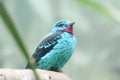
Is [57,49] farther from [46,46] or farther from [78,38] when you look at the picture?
[78,38]

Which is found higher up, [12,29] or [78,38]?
[12,29]

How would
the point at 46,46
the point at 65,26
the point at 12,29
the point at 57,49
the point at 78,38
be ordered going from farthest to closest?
1. the point at 78,38
2. the point at 65,26
3. the point at 46,46
4. the point at 57,49
5. the point at 12,29

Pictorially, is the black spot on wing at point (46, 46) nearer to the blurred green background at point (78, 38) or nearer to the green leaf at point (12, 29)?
the blurred green background at point (78, 38)

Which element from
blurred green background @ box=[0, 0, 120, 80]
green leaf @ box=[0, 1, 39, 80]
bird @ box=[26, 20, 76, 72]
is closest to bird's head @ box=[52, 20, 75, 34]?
bird @ box=[26, 20, 76, 72]

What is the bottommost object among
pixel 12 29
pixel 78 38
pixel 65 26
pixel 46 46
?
pixel 78 38

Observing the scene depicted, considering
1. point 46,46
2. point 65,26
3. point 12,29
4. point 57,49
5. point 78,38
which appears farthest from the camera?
point 78,38

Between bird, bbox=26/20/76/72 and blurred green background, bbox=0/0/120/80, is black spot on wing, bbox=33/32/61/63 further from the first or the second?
blurred green background, bbox=0/0/120/80

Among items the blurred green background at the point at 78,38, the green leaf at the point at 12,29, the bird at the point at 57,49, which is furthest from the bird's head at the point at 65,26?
the green leaf at the point at 12,29

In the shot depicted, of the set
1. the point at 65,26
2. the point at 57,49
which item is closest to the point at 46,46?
the point at 57,49
